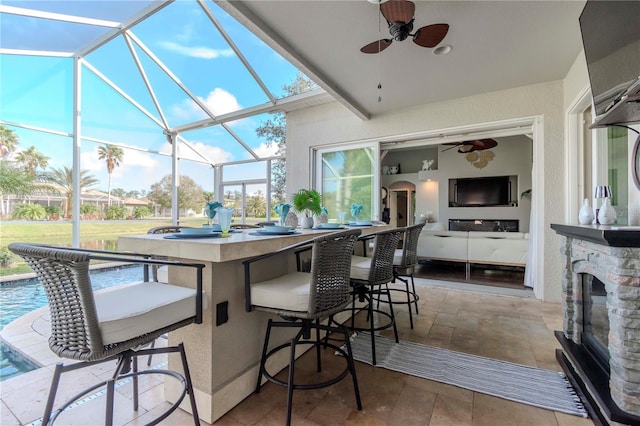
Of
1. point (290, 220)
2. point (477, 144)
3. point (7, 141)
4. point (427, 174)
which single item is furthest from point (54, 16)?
point (427, 174)

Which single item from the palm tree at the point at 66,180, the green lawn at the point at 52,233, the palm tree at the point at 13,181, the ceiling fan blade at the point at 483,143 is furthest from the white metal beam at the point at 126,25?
the ceiling fan blade at the point at 483,143

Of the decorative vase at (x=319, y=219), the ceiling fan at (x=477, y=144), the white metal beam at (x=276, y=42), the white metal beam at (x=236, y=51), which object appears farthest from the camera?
the ceiling fan at (x=477, y=144)

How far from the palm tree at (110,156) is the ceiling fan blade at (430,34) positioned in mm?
6413

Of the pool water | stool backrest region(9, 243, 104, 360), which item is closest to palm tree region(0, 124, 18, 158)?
the pool water

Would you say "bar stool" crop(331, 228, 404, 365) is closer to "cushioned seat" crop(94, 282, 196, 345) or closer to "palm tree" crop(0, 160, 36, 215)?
"cushioned seat" crop(94, 282, 196, 345)

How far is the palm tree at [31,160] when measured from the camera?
15.5ft

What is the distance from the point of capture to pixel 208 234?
1.59 m

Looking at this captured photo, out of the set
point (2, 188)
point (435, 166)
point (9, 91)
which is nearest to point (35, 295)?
point (2, 188)

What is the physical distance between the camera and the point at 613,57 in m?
1.70

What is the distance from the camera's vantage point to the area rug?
167cm

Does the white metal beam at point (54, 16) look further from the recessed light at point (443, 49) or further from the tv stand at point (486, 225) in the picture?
the tv stand at point (486, 225)

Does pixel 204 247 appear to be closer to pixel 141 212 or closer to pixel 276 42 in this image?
pixel 276 42

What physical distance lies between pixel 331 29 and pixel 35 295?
5.41 m

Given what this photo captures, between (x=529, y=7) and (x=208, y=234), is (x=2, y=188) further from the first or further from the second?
(x=529, y=7)
